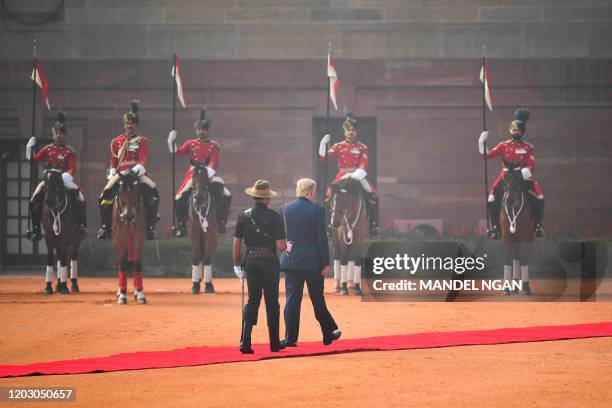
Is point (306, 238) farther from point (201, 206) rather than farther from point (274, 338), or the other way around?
point (201, 206)

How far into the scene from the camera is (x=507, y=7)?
30109 mm

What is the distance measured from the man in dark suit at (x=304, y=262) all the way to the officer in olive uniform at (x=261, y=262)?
29 centimetres

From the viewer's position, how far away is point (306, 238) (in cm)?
1414

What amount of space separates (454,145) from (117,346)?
1696cm

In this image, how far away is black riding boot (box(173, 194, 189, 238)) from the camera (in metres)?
22.1

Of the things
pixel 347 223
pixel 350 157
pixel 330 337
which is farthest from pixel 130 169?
pixel 330 337

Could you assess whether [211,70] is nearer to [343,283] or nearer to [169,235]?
[169,235]

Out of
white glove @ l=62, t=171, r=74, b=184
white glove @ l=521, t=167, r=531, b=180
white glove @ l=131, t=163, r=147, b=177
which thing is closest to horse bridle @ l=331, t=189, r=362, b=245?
white glove @ l=521, t=167, r=531, b=180

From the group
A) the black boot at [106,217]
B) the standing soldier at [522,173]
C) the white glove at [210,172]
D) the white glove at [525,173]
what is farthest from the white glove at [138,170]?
the white glove at [525,173]

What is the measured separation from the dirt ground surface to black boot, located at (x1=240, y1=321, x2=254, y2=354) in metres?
0.51

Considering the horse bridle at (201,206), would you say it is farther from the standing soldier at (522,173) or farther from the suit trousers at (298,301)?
the suit trousers at (298,301)

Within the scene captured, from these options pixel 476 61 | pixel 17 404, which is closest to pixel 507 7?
pixel 476 61

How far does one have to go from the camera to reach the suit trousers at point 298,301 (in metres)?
14.1

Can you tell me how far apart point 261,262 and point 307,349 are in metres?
1.09
